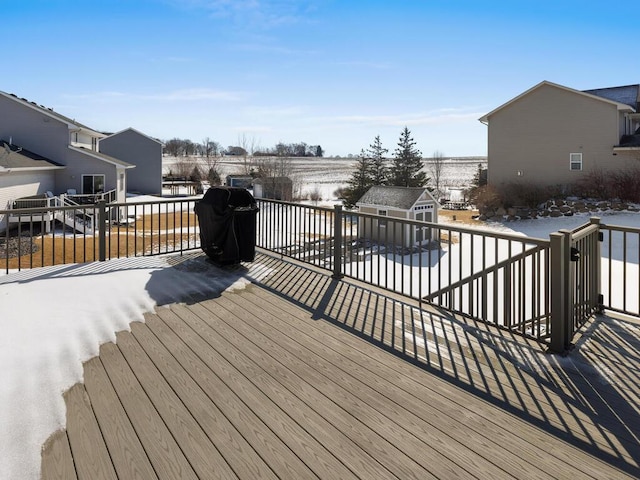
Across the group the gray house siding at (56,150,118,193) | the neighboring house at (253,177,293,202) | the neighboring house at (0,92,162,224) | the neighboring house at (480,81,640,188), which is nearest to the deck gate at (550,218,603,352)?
the neighboring house at (0,92,162,224)

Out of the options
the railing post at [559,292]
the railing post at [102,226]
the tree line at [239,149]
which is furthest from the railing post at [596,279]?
the tree line at [239,149]

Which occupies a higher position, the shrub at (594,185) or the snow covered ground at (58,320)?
the shrub at (594,185)

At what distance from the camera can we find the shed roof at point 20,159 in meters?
15.2

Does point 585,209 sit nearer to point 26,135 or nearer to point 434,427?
point 434,427

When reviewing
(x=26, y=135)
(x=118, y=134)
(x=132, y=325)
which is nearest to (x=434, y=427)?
(x=132, y=325)

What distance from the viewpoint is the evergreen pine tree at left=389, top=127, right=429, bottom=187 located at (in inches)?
1057

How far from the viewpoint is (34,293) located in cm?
402

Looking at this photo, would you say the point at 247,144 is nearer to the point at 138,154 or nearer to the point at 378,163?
the point at 138,154

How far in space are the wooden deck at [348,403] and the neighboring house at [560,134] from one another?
66.4 ft

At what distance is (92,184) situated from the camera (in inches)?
770

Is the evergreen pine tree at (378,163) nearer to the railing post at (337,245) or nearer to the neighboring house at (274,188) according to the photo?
the neighboring house at (274,188)

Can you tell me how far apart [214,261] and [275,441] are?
385 centimetres

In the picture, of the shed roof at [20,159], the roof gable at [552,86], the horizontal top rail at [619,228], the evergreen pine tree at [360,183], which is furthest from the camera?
the evergreen pine tree at [360,183]

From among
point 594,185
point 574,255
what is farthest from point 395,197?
point 574,255
